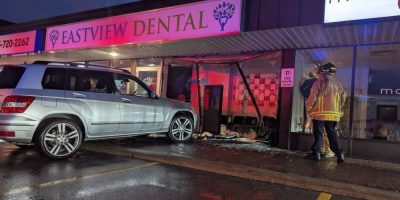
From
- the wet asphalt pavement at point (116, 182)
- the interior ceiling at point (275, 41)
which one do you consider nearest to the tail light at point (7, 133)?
the wet asphalt pavement at point (116, 182)

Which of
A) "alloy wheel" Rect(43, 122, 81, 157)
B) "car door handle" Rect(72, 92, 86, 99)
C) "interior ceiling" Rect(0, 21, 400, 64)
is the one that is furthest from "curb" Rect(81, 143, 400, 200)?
"interior ceiling" Rect(0, 21, 400, 64)

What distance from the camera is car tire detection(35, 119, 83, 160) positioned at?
23.5 ft

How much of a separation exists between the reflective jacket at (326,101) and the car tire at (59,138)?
4774 millimetres

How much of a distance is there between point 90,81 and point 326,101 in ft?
16.0

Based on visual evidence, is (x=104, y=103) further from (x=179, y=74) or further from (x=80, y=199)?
(x=179, y=74)

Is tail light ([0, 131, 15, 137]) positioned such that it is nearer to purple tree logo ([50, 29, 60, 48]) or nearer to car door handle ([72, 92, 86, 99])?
car door handle ([72, 92, 86, 99])

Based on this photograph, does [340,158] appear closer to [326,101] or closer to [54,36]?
[326,101]

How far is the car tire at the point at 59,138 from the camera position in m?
7.18

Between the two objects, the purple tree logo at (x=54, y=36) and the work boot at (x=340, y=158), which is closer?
the work boot at (x=340, y=158)

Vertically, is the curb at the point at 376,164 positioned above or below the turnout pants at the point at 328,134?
below

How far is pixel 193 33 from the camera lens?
9.09 meters

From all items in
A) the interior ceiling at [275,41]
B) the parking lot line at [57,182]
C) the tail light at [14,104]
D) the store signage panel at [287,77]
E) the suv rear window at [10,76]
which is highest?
the interior ceiling at [275,41]

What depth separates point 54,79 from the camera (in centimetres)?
765

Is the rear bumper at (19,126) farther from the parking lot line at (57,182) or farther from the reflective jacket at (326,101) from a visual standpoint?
the reflective jacket at (326,101)
